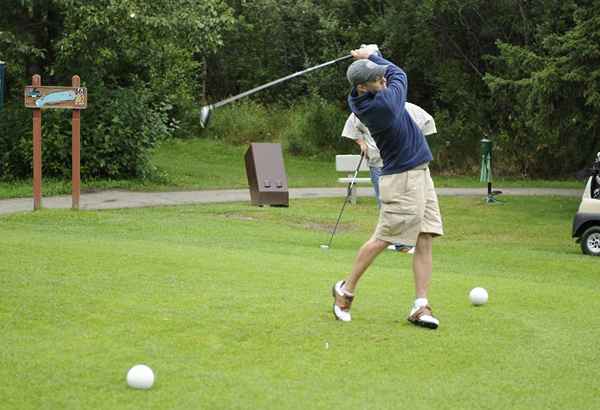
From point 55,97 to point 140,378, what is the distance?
1232 cm

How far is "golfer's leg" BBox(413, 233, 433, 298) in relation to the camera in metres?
7.95

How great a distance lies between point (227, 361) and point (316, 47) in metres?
33.0

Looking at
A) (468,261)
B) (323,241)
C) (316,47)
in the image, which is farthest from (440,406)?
(316,47)

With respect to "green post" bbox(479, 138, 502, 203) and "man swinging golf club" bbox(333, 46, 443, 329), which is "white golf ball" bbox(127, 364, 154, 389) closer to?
"man swinging golf club" bbox(333, 46, 443, 329)

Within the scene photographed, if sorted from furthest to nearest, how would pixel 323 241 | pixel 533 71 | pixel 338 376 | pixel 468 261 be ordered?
A: pixel 533 71 → pixel 323 241 → pixel 468 261 → pixel 338 376

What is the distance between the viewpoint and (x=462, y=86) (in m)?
30.8

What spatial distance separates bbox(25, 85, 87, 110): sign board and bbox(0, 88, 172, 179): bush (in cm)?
603

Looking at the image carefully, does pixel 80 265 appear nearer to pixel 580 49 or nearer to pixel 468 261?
pixel 468 261

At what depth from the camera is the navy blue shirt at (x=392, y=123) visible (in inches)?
297

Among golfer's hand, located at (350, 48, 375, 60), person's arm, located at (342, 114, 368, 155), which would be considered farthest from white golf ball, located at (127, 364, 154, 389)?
person's arm, located at (342, 114, 368, 155)

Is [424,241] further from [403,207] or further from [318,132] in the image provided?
[318,132]

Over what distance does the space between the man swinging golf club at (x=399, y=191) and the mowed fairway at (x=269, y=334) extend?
8.9 inches

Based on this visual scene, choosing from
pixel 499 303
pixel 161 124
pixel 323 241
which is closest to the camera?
pixel 499 303

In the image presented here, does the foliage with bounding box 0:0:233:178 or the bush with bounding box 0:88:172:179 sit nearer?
the foliage with bounding box 0:0:233:178
